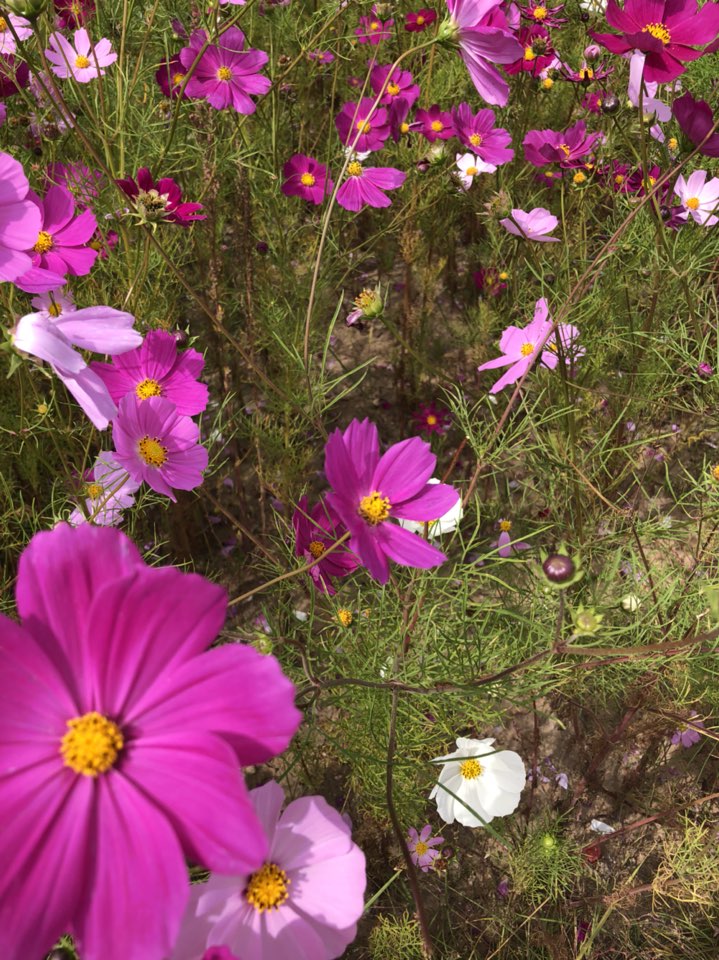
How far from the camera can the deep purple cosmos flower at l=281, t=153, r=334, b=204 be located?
137 centimetres

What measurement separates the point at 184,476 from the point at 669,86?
5.42 ft

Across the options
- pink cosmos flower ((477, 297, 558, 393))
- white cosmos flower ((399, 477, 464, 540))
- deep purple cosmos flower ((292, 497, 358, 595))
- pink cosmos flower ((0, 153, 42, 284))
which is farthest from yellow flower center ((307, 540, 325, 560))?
pink cosmos flower ((0, 153, 42, 284))

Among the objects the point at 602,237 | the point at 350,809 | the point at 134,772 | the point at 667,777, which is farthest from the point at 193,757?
the point at 602,237

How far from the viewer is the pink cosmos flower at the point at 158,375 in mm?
865

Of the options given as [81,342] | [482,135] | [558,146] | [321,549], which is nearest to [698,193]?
[558,146]

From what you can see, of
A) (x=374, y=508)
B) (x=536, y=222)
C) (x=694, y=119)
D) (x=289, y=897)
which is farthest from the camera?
(x=536, y=222)

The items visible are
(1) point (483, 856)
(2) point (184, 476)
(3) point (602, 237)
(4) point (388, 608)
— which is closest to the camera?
(2) point (184, 476)

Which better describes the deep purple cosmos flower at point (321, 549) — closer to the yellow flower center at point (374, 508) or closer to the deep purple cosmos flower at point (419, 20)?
the yellow flower center at point (374, 508)

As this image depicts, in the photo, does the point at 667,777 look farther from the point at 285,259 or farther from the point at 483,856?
the point at 285,259

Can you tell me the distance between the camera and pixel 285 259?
1.45m

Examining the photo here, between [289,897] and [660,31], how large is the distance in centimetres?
104

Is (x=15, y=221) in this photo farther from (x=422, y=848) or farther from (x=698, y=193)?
(x=698, y=193)

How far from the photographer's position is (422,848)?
3.52ft

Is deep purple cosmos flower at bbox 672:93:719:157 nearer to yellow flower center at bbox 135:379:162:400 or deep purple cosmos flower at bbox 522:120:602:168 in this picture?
deep purple cosmos flower at bbox 522:120:602:168
